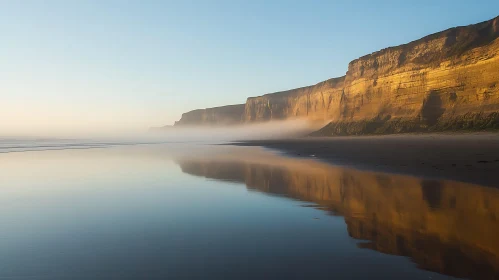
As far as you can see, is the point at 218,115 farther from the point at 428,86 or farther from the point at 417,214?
the point at 417,214

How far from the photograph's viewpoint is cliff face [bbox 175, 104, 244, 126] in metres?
167

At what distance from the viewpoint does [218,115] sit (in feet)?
568

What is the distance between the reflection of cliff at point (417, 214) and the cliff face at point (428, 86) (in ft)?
102

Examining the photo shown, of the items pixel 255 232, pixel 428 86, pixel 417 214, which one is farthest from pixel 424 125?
pixel 255 232

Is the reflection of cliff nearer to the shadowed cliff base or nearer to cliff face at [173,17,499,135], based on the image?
the shadowed cliff base

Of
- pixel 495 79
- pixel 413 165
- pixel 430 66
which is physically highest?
pixel 430 66

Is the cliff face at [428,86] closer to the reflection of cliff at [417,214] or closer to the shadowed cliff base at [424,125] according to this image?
the shadowed cliff base at [424,125]

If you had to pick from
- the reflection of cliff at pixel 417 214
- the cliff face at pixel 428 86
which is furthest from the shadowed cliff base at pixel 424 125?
the reflection of cliff at pixel 417 214

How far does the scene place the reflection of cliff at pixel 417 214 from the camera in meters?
4.56

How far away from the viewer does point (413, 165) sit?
15.4 metres

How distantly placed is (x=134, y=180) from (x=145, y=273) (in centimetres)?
991

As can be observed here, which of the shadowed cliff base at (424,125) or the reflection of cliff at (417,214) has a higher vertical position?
the shadowed cliff base at (424,125)

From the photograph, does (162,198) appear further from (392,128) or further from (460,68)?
(392,128)

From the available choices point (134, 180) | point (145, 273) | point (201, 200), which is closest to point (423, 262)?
point (145, 273)
